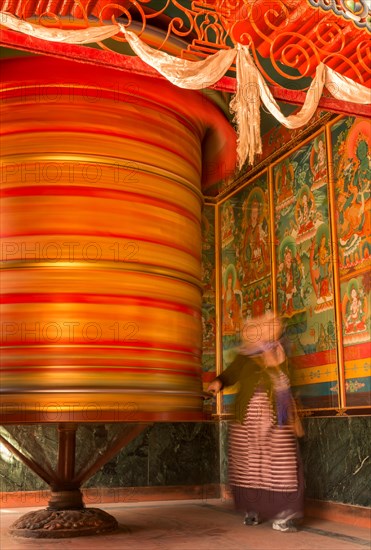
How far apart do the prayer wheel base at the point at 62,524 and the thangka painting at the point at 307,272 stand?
170cm

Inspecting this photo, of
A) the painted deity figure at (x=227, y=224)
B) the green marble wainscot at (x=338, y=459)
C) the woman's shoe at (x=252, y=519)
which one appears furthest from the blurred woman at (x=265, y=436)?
the painted deity figure at (x=227, y=224)

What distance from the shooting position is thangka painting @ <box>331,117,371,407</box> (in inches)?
169

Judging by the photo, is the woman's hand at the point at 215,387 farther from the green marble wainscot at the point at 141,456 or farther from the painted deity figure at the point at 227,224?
the painted deity figure at the point at 227,224

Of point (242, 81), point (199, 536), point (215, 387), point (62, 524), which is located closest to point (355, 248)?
point (215, 387)

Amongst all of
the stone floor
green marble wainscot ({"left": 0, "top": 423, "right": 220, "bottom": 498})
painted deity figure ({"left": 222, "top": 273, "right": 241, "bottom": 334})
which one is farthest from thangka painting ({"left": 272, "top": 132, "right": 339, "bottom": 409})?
green marble wainscot ({"left": 0, "top": 423, "right": 220, "bottom": 498})

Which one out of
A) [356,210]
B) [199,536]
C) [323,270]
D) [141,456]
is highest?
[356,210]

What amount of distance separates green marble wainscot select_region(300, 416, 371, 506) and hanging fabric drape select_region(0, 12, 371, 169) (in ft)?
6.45

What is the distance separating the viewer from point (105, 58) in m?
3.06

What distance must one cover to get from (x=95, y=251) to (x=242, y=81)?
3.77ft

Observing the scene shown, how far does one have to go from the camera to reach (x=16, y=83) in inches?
146

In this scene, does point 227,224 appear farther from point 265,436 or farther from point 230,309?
point 265,436

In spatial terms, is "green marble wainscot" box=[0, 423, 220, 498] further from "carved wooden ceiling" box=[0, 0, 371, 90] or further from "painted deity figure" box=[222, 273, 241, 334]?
"carved wooden ceiling" box=[0, 0, 371, 90]

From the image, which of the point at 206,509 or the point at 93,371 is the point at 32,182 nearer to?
the point at 93,371

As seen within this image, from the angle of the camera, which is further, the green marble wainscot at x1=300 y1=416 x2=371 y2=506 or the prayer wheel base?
the green marble wainscot at x1=300 y1=416 x2=371 y2=506
